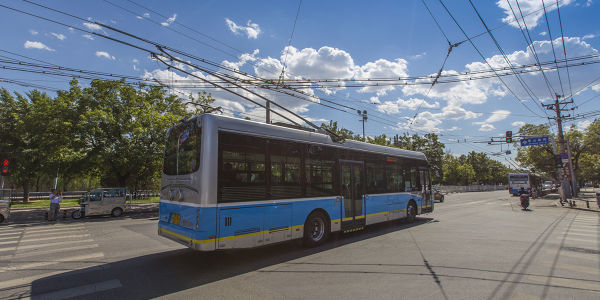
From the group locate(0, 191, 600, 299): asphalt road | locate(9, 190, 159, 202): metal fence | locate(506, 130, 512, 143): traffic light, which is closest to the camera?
locate(0, 191, 600, 299): asphalt road

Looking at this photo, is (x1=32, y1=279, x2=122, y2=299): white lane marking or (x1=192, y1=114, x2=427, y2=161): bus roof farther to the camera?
(x1=192, y1=114, x2=427, y2=161): bus roof

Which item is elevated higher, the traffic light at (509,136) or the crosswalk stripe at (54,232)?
the traffic light at (509,136)

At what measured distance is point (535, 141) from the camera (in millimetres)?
27688

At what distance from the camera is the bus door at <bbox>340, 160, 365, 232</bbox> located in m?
8.95

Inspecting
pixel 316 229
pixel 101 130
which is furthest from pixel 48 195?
pixel 316 229

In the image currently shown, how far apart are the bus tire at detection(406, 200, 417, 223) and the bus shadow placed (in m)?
5.19

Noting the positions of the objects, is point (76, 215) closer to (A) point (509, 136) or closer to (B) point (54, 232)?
(B) point (54, 232)

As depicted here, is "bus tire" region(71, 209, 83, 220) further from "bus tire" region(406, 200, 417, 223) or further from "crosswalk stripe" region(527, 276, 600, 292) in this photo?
"crosswalk stripe" region(527, 276, 600, 292)

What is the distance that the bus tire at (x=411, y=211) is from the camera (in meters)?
12.2

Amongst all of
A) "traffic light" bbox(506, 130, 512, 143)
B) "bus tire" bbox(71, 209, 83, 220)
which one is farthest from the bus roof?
"traffic light" bbox(506, 130, 512, 143)

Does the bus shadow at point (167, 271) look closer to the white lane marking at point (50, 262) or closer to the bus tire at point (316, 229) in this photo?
the bus tire at point (316, 229)

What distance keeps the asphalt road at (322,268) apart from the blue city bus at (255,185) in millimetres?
671

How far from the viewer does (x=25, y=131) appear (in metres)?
23.8

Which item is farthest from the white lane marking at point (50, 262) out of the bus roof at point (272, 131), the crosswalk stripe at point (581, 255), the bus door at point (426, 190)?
the bus door at point (426, 190)
